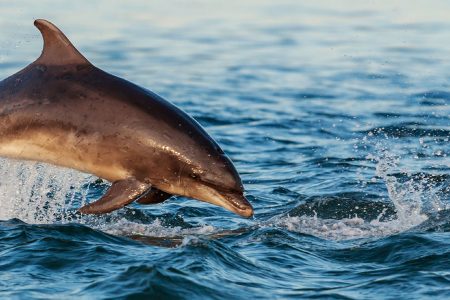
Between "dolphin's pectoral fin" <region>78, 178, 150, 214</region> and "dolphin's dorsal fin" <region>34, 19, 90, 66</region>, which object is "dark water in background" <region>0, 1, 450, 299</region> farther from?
"dolphin's dorsal fin" <region>34, 19, 90, 66</region>

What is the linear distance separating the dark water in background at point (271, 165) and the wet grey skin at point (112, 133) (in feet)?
2.57

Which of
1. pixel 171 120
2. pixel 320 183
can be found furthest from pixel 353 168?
pixel 171 120

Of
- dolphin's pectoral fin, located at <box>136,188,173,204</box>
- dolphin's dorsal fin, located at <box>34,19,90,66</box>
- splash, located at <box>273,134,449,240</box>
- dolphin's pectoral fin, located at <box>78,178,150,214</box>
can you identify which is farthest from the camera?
splash, located at <box>273,134,449,240</box>

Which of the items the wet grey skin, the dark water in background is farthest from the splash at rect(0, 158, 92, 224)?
the wet grey skin

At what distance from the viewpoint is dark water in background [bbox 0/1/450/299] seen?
1214cm

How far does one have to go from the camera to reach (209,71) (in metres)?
30.5

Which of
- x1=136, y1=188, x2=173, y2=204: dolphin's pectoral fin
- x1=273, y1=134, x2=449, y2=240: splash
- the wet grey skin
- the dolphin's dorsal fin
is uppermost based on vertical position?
the dolphin's dorsal fin

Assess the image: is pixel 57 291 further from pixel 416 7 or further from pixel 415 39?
pixel 416 7

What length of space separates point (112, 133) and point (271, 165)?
24.1ft

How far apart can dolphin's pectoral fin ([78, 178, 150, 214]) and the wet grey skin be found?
2 cm

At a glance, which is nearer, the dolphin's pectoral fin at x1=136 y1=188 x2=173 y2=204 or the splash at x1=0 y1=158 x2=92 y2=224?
the dolphin's pectoral fin at x1=136 y1=188 x2=173 y2=204

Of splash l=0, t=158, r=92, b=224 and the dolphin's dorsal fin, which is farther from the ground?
the dolphin's dorsal fin

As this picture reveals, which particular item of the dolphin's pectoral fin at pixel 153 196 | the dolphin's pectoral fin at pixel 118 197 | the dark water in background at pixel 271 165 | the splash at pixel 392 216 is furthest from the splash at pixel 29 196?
the splash at pixel 392 216

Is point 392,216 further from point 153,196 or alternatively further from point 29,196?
point 29,196
